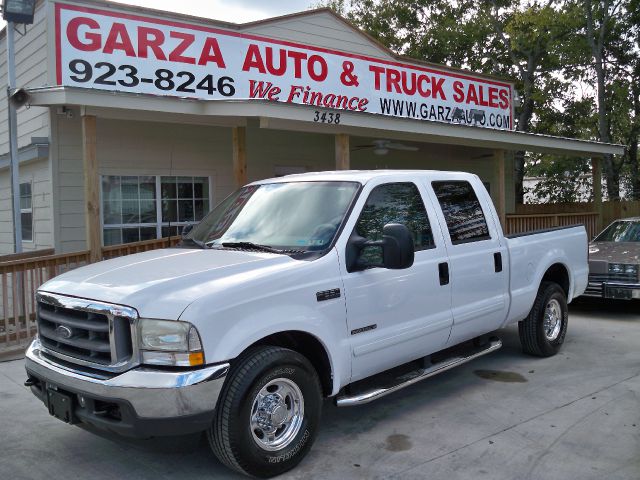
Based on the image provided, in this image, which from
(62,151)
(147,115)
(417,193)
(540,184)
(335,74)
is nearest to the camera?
(417,193)

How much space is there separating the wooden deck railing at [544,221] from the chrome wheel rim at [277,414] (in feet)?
29.8

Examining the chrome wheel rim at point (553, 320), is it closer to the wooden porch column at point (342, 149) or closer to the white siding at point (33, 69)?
the wooden porch column at point (342, 149)

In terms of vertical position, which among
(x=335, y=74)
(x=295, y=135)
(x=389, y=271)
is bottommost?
(x=389, y=271)

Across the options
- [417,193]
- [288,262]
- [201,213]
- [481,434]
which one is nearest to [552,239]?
[417,193]

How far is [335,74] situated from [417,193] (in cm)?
749

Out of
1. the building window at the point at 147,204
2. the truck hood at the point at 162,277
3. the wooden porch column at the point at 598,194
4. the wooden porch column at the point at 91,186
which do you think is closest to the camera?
the truck hood at the point at 162,277

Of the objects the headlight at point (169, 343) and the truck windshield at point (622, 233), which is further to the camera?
the truck windshield at point (622, 233)

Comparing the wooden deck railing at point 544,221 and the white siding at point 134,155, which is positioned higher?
the white siding at point 134,155

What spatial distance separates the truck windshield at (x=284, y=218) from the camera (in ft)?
14.4

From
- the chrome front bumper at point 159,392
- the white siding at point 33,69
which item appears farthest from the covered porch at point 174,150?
the chrome front bumper at point 159,392

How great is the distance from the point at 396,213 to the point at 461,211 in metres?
0.91

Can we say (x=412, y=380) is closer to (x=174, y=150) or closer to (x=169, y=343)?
(x=169, y=343)

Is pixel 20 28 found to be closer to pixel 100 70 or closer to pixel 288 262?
pixel 100 70

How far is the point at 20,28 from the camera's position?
33.7 feet
